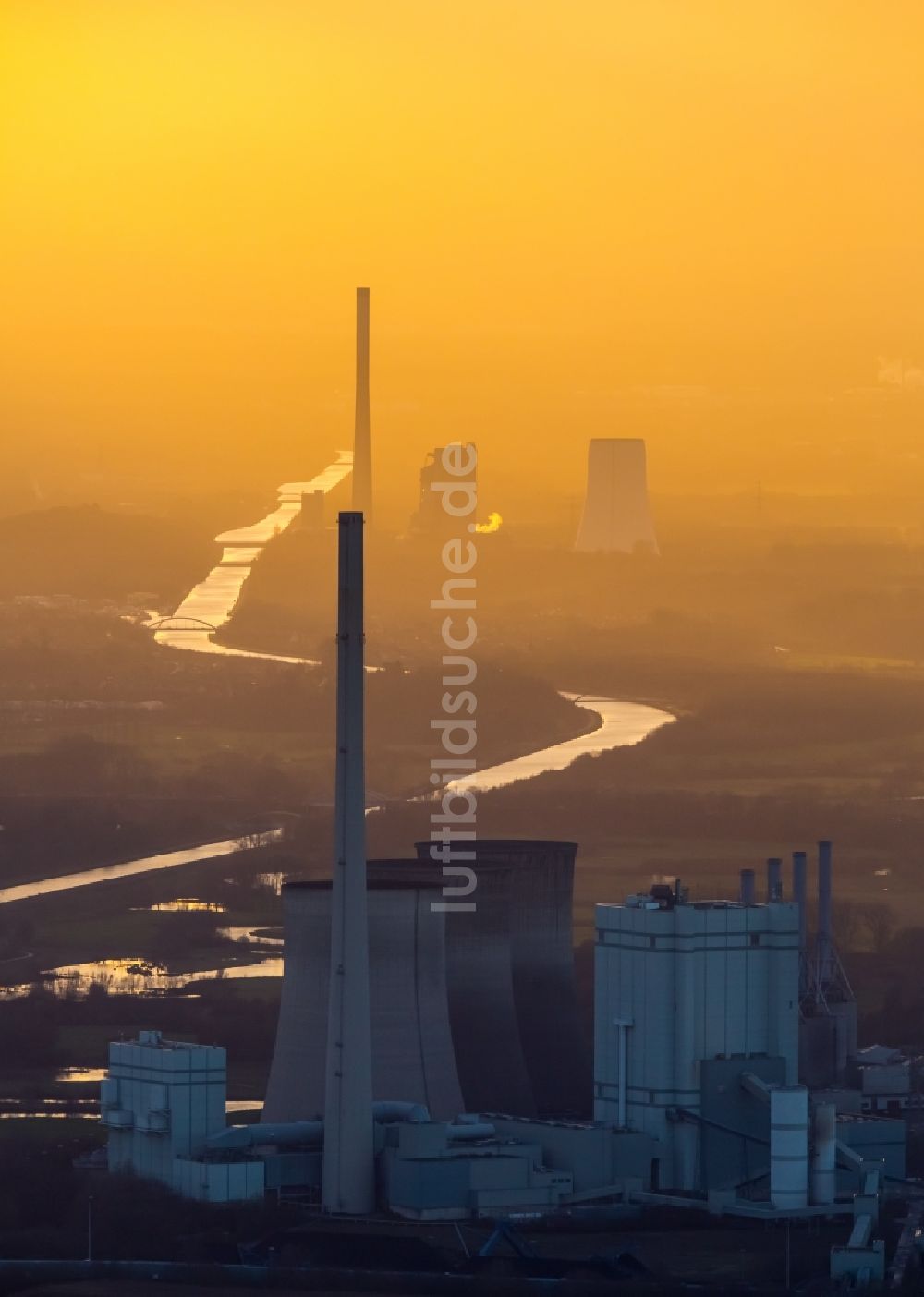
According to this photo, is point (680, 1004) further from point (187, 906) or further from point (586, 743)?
point (586, 743)

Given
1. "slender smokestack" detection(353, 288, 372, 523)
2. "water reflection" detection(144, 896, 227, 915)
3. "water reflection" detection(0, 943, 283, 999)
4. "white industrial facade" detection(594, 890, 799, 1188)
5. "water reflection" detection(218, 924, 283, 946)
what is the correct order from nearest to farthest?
1. "white industrial facade" detection(594, 890, 799, 1188)
2. "water reflection" detection(0, 943, 283, 999)
3. "water reflection" detection(218, 924, 283, 946)
4. "water reflection" detection(144, 896, 227, 915)
5. "slender smokestack" detection(353, 288, 372, 523)

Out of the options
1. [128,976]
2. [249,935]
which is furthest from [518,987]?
[249,935]

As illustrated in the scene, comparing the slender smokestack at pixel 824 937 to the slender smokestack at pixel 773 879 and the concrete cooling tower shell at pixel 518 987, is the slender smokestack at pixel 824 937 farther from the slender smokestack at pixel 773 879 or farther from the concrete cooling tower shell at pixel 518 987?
the concrete cooling tower shell at pixel 518 987

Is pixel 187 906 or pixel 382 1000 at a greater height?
pixel 187 906

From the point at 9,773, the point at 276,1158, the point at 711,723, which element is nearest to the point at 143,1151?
the point at 276,1158

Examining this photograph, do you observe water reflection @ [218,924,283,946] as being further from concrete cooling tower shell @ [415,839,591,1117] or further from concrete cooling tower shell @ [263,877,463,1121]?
concrete cooling tower shell @ [263,877,463,1121]

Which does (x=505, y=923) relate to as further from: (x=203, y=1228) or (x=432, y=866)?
(x=203, y=1228)

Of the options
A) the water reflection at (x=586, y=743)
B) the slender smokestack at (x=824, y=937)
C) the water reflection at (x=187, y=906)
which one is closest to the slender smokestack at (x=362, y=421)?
the water reflection at (x=586, y=743)

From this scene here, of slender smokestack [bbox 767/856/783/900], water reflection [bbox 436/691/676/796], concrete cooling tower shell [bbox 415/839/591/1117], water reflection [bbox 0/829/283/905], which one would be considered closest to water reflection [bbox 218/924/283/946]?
water reflection [bbox 0/829/283/905]
